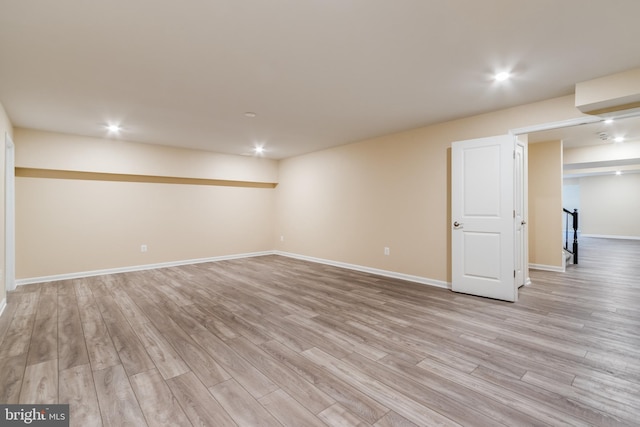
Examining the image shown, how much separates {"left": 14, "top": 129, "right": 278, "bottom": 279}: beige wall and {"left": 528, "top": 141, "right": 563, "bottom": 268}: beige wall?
18.4 ft

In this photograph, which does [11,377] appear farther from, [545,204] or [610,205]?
[610,205]

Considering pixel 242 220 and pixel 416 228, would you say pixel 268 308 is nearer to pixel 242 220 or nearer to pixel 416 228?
pixel 416 228

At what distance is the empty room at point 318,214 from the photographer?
185 centimetres

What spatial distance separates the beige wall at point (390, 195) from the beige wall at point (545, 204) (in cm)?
12

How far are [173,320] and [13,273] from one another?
3.13 metres

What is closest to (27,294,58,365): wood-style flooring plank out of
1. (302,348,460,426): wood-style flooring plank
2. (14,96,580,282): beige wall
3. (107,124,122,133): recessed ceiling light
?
(14,96,580,282): beige wall

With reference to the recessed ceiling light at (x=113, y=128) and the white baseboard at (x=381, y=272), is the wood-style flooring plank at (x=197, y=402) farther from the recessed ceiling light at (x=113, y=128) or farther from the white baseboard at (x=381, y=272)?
the recessed ceiling light at (x=113, y=128)

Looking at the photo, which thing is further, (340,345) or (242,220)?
(242,220)

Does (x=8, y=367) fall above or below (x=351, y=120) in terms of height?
below

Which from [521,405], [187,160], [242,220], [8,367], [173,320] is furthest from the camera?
[242,220]

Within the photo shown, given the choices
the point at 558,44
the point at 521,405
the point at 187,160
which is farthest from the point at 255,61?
the point at 187,160

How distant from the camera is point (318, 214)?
20.8ft

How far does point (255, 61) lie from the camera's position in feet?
8.32

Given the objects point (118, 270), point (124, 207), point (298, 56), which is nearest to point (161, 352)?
point (298, 56)
